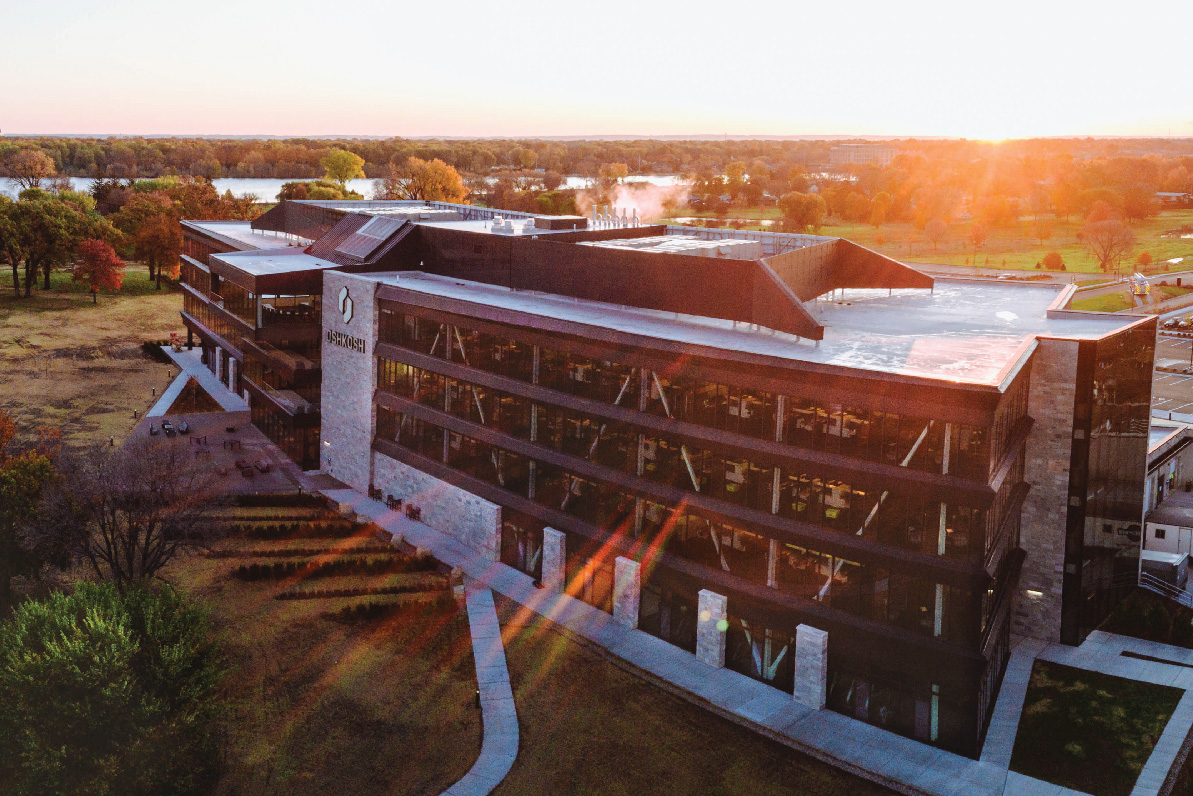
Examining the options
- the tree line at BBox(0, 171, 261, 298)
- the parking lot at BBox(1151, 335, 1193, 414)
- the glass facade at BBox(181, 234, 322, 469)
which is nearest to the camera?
the glass facade at BBox(181, 234, 322, 469)

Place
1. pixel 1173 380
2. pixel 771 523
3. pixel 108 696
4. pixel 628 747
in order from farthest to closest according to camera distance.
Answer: pixel 1173 380
pixel 771 523
pixel 628 747
pixel 108 696

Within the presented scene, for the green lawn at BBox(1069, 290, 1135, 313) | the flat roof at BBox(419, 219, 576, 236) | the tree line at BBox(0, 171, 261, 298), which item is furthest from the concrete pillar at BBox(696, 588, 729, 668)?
the tree line at BBox(0, 171, 261, 298)

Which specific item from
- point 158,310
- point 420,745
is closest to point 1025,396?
point 420,745

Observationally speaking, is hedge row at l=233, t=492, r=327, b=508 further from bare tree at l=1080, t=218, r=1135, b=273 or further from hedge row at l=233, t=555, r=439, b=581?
bare tree at l=1080, t=218, r=1135, b=273

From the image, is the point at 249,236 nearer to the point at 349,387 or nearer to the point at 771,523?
the point at 349,387

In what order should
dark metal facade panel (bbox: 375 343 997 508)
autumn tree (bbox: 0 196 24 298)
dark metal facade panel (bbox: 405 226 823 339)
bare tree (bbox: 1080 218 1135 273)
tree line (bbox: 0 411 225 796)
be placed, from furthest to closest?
1. bare tree (bbox: 1080 218 1135 273)
2. autumn tree (bbox: 0 196 24 298)
3. dark metal facade panel (bbox: 405 226 823 339)
4. dark metal facade panel (bbox: 375 343 997 508)
5. tree line (bbox: 0 411 225 796)

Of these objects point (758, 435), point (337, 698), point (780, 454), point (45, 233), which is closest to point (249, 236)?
point (45, 233)

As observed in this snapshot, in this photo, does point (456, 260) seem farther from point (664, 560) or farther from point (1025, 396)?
point (1025, 396)

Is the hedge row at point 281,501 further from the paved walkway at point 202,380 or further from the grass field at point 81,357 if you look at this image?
the paved walkway at point 202,380
